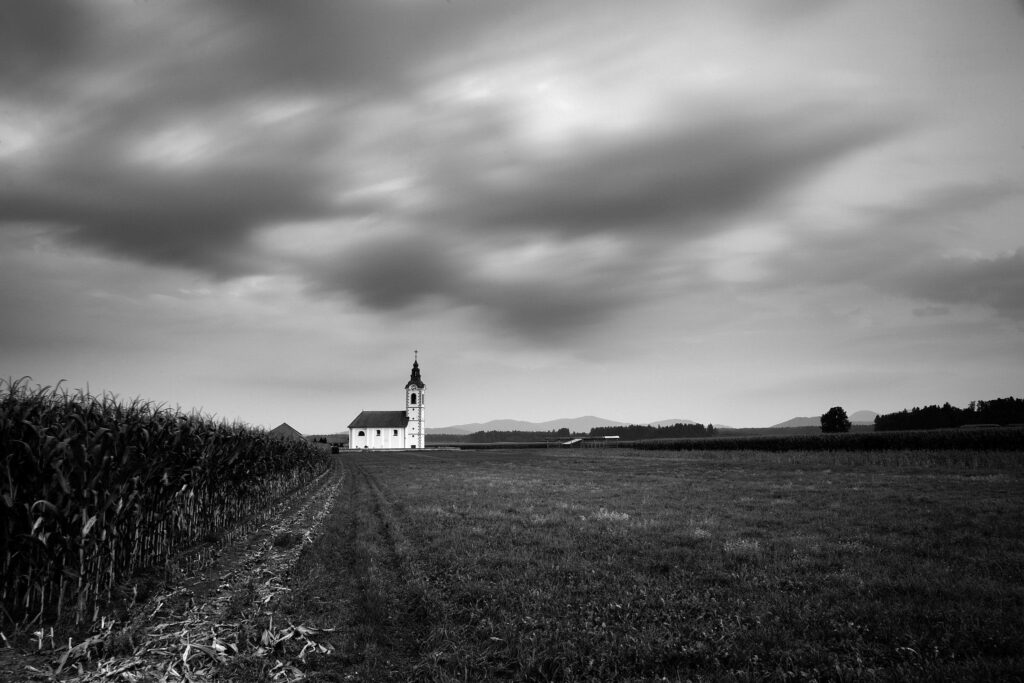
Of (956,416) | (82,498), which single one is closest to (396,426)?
(956,416)

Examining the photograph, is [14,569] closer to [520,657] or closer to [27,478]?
[27,478]

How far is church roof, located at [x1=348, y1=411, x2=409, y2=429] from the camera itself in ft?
525

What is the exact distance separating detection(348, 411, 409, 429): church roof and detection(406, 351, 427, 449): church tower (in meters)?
3.04

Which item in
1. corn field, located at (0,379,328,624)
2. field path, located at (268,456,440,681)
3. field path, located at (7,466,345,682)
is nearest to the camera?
field path, located at (7,466,345,682)

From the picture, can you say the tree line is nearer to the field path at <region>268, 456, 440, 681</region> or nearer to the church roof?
the field path at <region>268, 456, 440, 681</region>

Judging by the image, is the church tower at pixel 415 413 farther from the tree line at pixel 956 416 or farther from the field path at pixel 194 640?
the field path at pixel 194 640

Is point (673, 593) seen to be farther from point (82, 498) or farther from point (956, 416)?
point (956, 416)

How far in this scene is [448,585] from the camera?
32.8 feet

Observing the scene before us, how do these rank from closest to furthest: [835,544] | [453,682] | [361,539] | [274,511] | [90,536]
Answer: [453,682], [90,536], [835,544], [361,539], [274,511]

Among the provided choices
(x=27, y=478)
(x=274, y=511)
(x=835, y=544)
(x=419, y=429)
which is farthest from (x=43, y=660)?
(x=419, y=429)

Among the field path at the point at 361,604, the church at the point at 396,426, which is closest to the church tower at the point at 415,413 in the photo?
the church at the point at 396,426

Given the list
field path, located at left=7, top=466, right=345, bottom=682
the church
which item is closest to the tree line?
field path, located at left=7, top=466, right=345, bottom=682

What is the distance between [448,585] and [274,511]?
17.4m

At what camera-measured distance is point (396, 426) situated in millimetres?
158625
